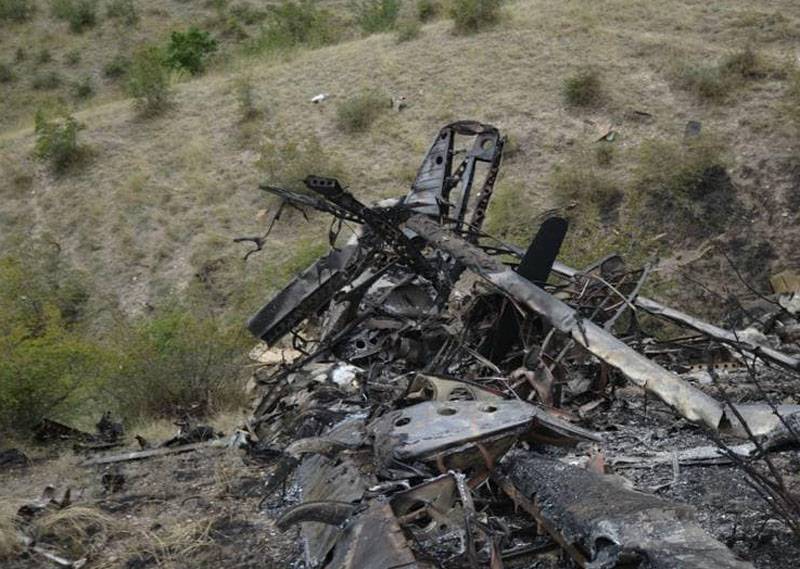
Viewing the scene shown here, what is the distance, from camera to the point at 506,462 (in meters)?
3.96

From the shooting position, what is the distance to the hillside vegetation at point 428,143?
14.7 meters

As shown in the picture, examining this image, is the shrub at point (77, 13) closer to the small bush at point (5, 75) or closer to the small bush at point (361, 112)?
the small bush at point (5, 75)

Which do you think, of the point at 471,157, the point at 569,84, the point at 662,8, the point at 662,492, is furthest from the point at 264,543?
the point at 662,8

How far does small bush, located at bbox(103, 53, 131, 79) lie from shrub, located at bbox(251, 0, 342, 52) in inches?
176

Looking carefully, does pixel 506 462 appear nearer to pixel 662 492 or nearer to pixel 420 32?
pixel 662 492

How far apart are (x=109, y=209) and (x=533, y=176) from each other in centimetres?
921

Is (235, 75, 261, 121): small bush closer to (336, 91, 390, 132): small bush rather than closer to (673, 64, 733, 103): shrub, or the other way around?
(336, 91, 390, 132): small bush

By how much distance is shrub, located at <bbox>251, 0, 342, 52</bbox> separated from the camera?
25.1m

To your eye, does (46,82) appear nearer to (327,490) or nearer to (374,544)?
(327,490)

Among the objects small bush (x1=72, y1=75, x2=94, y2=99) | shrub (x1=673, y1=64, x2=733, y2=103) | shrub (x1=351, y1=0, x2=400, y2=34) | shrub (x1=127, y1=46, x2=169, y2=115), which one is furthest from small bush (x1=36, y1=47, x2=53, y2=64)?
shrub (x1=673, y1=64, x2=733, y2=103)

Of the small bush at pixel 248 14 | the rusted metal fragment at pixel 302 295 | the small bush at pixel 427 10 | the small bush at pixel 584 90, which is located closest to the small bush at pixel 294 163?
the small bush at pixel 584 90

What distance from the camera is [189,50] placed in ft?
84.4

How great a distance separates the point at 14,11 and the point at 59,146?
1331cm

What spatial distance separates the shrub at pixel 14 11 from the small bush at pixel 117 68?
16.8ft
